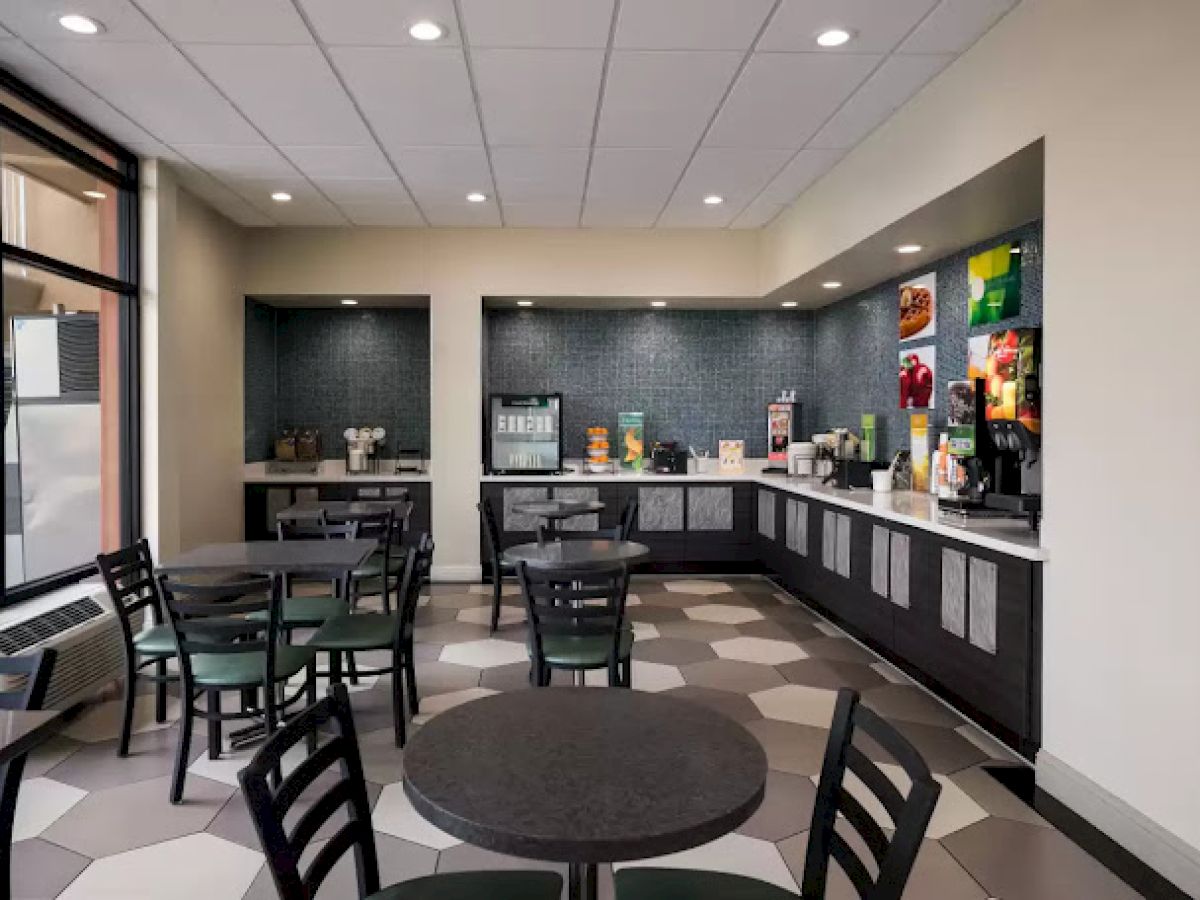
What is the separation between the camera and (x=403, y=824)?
3.02 meters

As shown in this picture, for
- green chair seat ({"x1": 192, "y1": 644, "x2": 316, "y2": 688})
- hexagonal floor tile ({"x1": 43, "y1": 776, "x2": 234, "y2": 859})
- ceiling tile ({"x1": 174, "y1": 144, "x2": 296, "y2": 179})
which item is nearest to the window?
ceiling tile ({"x1": 174, "y1": 144, "x2": 296, "y2": 179})

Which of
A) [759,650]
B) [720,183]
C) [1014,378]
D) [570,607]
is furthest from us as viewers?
[720,183]

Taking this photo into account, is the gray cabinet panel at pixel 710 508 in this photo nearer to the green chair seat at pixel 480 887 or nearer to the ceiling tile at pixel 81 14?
the ceiling tile at pixel 81 14

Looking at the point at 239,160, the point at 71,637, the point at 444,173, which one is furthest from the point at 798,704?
the point at 239,160

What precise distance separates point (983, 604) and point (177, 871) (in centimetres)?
336

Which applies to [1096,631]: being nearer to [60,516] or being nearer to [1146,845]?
[1146,845]

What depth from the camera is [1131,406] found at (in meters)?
2.85

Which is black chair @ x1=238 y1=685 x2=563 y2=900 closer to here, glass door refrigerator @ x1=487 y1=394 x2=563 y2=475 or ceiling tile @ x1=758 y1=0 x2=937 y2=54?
ceiling tile @ x1=758 y1=0 x2=937 y2=54

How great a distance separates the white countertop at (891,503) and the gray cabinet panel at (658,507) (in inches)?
4.0

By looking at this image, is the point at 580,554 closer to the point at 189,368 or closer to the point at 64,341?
the point at 189,368

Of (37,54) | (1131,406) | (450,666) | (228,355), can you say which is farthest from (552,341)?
(1131,406)

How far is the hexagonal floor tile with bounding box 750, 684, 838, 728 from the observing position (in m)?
4.11

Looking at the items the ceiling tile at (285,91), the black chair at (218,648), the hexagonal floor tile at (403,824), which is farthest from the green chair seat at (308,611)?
the ceiling tile at (285,91)

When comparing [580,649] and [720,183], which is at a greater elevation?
[720,183]
